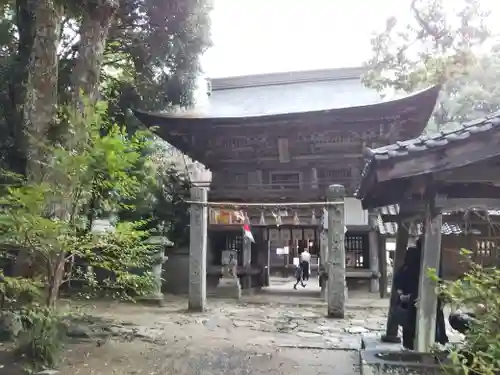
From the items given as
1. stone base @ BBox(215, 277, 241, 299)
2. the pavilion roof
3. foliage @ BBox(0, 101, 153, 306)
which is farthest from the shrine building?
the pavilion roof

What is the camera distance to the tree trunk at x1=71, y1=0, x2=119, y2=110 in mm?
7719

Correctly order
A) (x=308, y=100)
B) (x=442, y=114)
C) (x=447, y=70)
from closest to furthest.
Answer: (x=447, y=70) → (x=442, y=114) → (x=308, y=100)

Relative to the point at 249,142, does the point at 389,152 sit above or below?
below

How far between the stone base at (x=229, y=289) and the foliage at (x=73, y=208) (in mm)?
8700

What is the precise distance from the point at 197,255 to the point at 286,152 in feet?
17.5

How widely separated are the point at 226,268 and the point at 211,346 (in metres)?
7.44

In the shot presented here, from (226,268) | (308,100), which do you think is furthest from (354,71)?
(226,268)

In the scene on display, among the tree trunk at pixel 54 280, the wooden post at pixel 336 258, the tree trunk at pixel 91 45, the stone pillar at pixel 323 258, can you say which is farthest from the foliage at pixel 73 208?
the stone pillar at pixel 323 258

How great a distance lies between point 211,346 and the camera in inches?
295

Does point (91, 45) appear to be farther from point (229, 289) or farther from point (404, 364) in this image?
point (229, 289)

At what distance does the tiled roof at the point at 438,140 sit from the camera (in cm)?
421

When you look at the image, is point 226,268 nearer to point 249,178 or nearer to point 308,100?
point 249,178

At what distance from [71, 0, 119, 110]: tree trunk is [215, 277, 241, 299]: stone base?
8.40 metres

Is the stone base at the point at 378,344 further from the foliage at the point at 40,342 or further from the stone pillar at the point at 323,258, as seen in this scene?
the stone pillar at the point at 323,258
